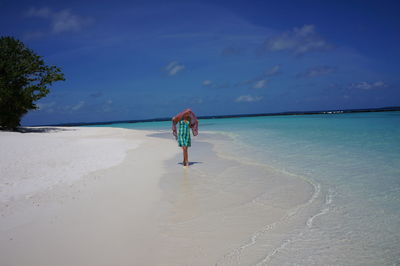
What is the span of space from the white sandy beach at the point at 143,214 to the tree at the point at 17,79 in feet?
63.6

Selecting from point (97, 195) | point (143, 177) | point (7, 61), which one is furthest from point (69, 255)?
point (7, 61)

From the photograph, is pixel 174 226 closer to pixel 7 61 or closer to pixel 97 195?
pixel 97 195

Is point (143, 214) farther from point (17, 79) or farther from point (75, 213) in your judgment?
point (17, 79)

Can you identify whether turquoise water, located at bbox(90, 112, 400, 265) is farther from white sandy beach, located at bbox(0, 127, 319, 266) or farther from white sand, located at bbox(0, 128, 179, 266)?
white sand, located at bbox(0, 128, 179, 266)

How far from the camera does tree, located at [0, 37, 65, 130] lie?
2328 centimetres

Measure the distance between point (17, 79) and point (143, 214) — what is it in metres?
26.0

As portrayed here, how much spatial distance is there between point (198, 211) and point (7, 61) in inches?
1034

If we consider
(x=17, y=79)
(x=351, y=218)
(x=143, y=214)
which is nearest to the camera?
(x=351, y=218)

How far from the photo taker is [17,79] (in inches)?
957

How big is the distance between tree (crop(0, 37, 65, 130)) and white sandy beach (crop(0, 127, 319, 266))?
19382 mm

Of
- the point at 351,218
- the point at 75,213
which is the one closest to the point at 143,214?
the point at 75,213

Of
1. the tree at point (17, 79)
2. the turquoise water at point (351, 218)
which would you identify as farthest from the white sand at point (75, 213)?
the tree at point (17, 79)

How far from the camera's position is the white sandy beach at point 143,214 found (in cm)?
323

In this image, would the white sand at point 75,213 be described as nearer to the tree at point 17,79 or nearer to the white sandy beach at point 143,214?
the white sandy beach at point 143,214
